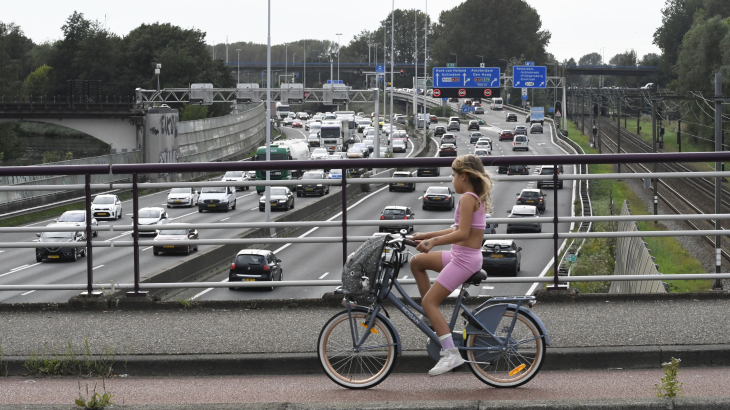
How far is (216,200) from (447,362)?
681 cm

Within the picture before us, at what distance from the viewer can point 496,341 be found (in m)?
5.79

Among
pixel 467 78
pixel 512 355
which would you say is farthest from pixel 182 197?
pixel 467 78

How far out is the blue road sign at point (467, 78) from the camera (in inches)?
3041

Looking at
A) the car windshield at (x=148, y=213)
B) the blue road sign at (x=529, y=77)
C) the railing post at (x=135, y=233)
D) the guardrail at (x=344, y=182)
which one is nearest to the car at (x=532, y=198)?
the guardrail at (x=344, y=182)

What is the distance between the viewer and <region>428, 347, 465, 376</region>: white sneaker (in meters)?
5.69

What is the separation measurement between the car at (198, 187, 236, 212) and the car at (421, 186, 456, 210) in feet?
7.19

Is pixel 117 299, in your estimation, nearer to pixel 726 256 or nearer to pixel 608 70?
pixel 726 256

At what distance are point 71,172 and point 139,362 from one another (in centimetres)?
226

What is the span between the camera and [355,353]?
5848mm

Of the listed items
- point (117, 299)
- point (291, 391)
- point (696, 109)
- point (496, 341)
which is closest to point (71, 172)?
point (117, 299)

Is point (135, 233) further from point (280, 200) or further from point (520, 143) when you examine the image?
point (520, 143)

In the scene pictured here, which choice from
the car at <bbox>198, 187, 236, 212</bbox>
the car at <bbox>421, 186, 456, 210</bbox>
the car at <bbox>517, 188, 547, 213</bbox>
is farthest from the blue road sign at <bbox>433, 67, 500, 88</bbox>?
the car at <bbox>421, 186, 456, 210</bbox>

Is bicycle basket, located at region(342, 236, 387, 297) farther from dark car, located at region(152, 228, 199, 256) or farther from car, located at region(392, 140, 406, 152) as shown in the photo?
car, located at region(392, 140, 406, 152)

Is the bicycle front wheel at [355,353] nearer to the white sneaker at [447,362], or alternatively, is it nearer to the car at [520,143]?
the white sneaker at [447,362]
